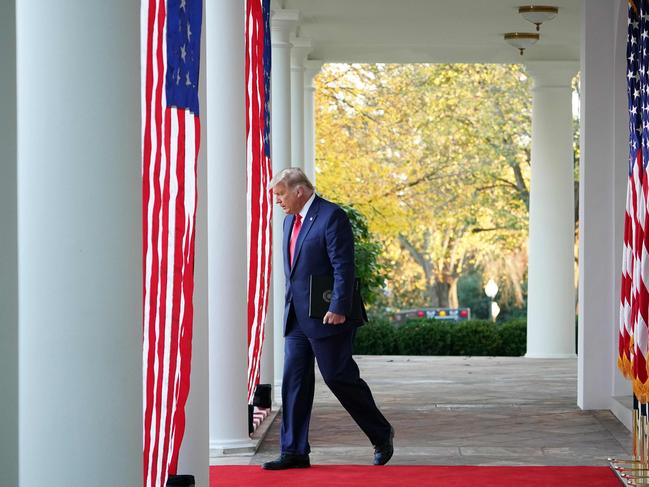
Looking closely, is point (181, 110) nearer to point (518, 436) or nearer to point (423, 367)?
point (518, 436)

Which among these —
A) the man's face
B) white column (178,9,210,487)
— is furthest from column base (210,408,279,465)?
white column (178,9,210,487)

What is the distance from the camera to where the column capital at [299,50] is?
1733cm

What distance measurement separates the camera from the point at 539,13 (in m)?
15.2

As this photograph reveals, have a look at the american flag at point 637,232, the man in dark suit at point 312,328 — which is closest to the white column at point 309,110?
the american flag at point 637,232

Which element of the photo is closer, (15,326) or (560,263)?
(15,326)

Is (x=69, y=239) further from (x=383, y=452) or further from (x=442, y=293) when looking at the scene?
(x=442, y=293)

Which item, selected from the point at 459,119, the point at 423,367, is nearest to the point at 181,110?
the point at 423,367

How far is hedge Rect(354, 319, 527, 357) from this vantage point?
23141 millimetres

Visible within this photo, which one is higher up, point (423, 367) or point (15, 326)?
point (15, 326)

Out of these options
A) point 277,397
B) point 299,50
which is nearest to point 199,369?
point 277,397

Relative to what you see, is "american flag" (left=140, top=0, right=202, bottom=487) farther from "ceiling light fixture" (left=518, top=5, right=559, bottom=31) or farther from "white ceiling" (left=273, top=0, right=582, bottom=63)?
"ceiling light fixture" (left=518, top=5, right=559, bottom=31)

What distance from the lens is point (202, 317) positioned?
284 inches

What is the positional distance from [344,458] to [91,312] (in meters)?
5.85

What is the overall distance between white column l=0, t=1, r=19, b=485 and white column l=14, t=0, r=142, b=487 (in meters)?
1.22
